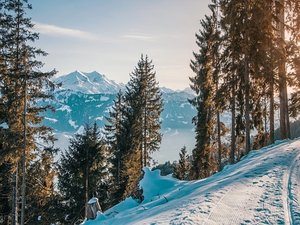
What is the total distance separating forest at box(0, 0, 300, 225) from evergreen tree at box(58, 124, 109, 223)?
91 mm

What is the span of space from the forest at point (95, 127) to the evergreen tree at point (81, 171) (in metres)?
0.09

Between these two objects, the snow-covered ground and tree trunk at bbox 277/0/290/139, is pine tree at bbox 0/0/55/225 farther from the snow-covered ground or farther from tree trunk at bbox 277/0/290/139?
tree trunk at bbox 277/0/290/139

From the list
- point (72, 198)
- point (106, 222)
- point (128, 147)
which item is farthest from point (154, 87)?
point (106, 222)

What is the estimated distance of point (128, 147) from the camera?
35656 mm

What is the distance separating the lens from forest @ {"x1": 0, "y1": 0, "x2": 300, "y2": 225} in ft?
69.2

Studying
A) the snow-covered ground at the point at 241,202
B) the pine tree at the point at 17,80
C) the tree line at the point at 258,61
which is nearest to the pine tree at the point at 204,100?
the tree line at the point at 258,61

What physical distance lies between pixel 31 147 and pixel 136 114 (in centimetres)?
1668

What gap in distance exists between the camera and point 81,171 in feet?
102

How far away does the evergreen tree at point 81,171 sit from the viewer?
1198 inches

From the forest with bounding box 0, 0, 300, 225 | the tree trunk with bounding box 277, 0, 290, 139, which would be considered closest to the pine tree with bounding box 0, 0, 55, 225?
the forest with bounding box 0, 0, 300, 225

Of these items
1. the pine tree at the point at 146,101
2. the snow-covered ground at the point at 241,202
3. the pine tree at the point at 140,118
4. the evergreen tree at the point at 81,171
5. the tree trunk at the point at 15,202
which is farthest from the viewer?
the pine tree at the point at 146,101

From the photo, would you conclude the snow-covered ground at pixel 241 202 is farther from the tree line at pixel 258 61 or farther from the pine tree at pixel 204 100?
the pine tree at pixel 204 100

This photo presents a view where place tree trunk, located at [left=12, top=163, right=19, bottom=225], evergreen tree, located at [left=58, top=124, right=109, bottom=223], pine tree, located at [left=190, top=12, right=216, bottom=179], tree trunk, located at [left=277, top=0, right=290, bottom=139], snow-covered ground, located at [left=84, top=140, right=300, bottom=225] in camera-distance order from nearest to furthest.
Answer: snow-covered ground, located at [left=84, top=140, right=300, bottom=225] → tree trunk, located at [left=12, top=163, right=19, bottom=225] → tree trunk, located at [left=277, top=0, right=290, bottom=139] → evergreen tree, located at [left=58, top=124, right=109, bottom=223] → pine tree, located at [left=190, top=12, right=216, bottom=179]

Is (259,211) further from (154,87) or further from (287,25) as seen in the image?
(154,87)
